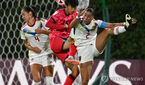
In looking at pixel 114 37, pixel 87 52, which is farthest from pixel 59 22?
pixel 114 37

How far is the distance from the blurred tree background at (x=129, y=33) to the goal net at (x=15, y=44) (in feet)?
2.97

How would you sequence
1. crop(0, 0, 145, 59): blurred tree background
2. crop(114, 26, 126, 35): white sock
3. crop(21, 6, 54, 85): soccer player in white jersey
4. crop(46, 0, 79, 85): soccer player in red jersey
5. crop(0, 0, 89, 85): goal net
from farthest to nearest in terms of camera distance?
crop(0, 0, 145, 59): blurred tree background → crop(0, 0, 89, 85): goal net → crop(21, 6, 54, 85): soccer player in white jersey → crop(46, 0, 79, 85): soccer player in red jersey → crop(114, 26, 126, 35): white sock

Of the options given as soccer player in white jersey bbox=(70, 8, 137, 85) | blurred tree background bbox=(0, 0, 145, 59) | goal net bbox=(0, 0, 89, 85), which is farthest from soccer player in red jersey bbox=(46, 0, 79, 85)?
blurred tree background bbox=(0, 0, 145, 59)

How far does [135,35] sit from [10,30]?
1990 millimetres

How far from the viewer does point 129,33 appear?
4.78 meters

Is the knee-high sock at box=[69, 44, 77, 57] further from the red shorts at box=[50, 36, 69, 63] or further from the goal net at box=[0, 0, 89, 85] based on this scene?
the goal net at box=[0, 0, 89, 85]

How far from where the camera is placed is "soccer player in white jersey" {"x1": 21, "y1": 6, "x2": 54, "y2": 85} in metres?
3.28

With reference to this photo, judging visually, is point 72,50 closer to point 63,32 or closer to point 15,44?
point 63,32

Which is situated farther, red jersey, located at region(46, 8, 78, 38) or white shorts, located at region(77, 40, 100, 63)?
red jersey, located at region(46, 8, 78, 38)

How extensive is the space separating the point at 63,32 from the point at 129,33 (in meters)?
1.97

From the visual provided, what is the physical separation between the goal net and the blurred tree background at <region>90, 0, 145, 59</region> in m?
0.91

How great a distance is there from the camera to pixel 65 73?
4.19m

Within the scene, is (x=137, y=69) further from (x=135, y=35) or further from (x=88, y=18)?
(x=88, y=18)

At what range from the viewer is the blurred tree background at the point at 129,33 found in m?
4.71
